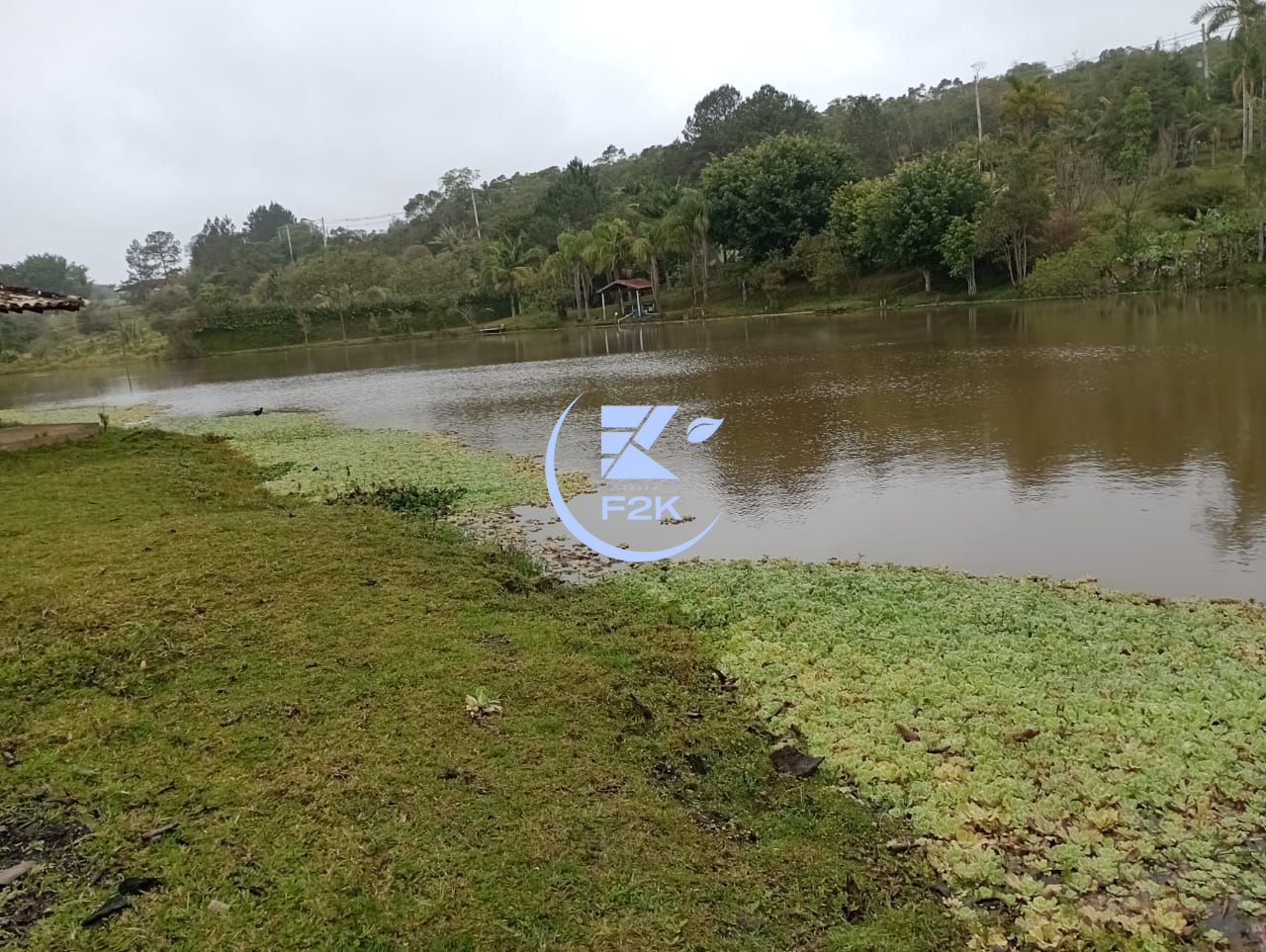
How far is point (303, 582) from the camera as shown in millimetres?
5992

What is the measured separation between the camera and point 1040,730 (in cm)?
400

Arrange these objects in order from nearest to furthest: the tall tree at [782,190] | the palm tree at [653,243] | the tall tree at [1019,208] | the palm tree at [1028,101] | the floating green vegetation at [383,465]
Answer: the floating green vegetation at [383,465]
the tall tree at [1019,208]
the palm tree at [1028,101]
the tall tree at [782,190]
the palm tree at [653,243]

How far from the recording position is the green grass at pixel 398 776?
2.74 meters

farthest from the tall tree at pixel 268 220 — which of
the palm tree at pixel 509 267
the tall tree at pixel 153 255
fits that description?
the palm tree at pixel 509 267

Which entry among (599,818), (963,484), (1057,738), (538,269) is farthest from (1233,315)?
(538,269)

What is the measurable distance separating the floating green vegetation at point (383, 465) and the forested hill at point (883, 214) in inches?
1136

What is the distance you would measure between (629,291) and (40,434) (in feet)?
144

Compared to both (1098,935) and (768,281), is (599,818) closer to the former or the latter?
(1098,935)

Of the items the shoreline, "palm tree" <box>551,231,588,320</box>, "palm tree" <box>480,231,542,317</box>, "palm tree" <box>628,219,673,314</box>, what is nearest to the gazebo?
"palm tree" <box>628,219,673,314</box>

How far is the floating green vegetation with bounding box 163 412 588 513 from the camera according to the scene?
995 cm

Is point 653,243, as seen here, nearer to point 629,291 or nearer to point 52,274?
point 629,291

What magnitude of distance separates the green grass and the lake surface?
10.3ft

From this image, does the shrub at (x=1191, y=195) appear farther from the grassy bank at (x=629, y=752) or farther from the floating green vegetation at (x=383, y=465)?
the grassy bank at (x=629, y=752)

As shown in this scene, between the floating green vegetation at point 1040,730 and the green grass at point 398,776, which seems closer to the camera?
the green grass at point 398,776
